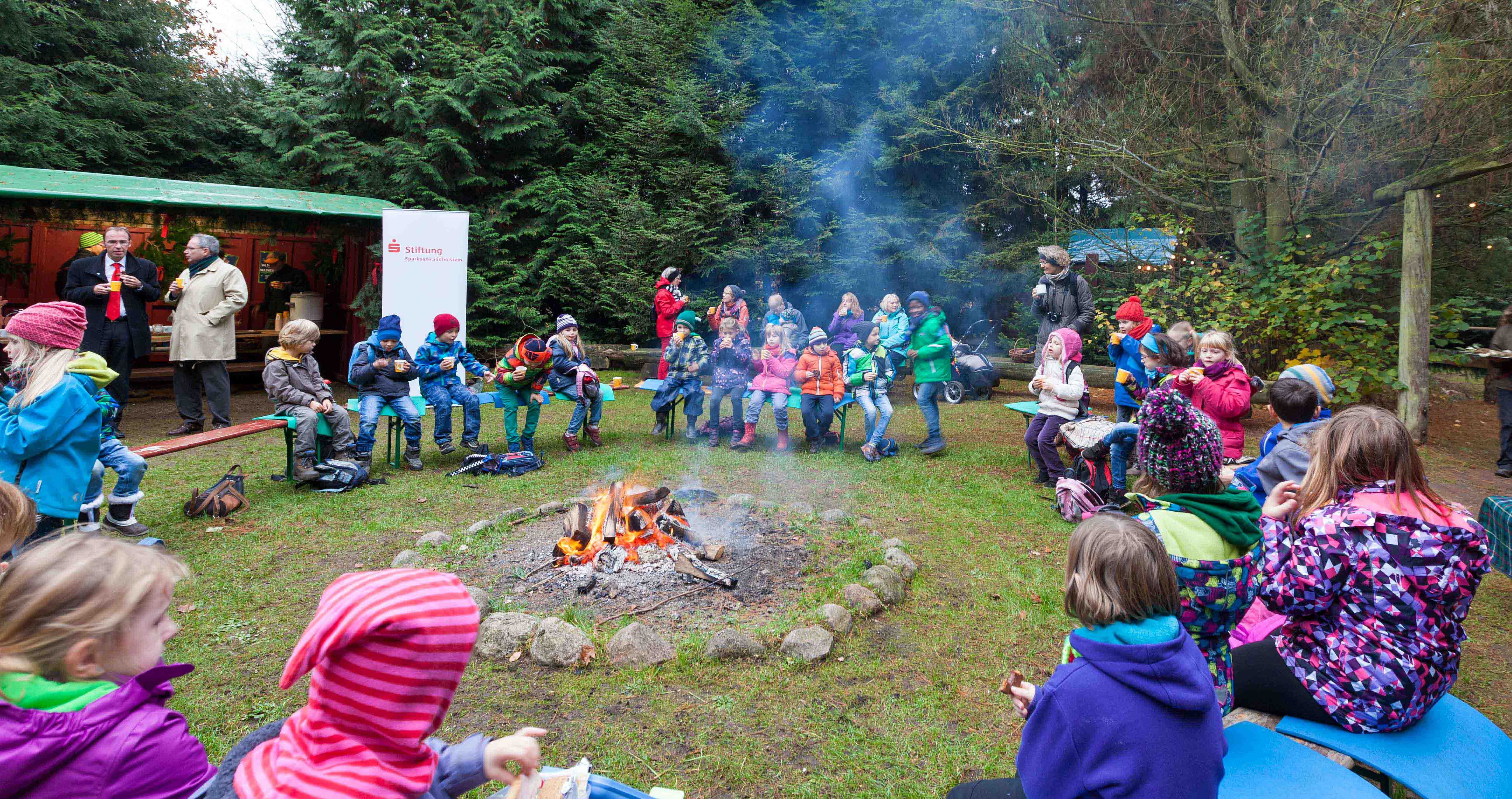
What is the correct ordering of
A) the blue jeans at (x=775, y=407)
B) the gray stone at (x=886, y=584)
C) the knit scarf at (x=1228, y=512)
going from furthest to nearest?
the blue jeans at (x=775, y=407) → the gray stone at (x=886, y=584) → the knit scarf at (x=1228, y=512)

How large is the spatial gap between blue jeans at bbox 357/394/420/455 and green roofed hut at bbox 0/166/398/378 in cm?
425

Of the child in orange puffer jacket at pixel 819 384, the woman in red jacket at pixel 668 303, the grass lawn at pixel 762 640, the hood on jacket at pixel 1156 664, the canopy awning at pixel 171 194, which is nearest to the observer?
the hood on jacket at pixel 1156 664

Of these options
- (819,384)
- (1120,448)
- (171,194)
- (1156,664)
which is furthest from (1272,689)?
(171,194)

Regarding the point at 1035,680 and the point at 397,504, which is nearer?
the point at 1035,680

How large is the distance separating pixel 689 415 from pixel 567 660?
210 inches

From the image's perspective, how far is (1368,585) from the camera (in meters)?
2.25

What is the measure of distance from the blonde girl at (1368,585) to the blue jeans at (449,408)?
667 cm

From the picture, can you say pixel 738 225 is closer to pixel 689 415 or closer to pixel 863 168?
pixel 863 168

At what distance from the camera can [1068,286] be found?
8016 mm

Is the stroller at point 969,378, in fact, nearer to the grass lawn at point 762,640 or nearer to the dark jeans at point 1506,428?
the grass lawn at point 762,640

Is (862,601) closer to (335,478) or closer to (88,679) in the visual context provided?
(88,679)

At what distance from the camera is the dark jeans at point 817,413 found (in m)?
8.28

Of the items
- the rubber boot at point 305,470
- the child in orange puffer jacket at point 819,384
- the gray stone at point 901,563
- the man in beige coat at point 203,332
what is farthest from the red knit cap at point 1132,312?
the man in beige coat at point 203,332

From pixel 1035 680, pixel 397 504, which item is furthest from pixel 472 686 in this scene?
pixel 397 504
